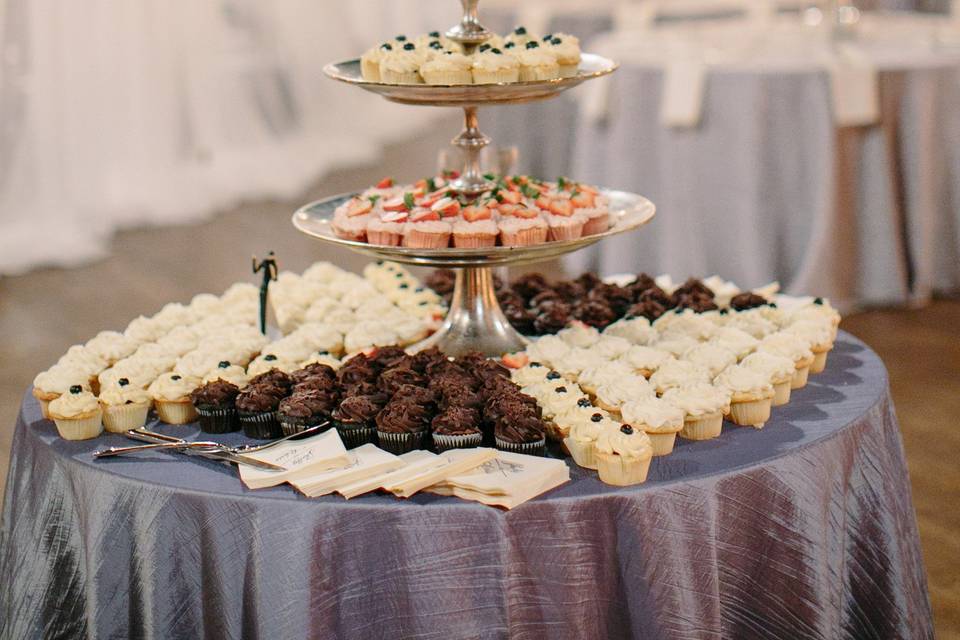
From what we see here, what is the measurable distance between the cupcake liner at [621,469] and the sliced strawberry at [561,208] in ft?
1.89

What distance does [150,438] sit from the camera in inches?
81.4

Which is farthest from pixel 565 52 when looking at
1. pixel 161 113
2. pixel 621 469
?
pixel 161 113

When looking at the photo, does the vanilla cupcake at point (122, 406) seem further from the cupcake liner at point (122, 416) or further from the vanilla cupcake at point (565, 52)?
the vanilla cupcake at point (565, 52)

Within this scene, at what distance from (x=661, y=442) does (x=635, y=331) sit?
19.5 inches

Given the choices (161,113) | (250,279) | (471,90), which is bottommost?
(250,279)

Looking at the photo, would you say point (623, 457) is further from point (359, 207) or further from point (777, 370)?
point (359, 207)

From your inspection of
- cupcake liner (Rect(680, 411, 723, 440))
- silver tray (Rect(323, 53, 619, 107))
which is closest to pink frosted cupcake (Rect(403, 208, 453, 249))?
silver tray (Rect(323, 53, 619, 107))

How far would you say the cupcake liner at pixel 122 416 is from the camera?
6.92 ft

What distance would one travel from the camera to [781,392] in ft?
7.07

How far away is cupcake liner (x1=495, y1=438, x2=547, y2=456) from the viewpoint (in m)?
1.94

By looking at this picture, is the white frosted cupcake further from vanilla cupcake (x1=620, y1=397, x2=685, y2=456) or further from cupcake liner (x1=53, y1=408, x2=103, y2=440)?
cupcake liner (x1=53, y1=408, x2=103, y2=440)

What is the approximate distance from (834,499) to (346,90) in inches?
308

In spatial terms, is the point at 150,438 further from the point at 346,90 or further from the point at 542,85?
the point at 346,90

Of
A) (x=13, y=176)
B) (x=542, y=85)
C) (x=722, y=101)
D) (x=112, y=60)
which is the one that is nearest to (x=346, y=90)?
(x=112, y=60)
